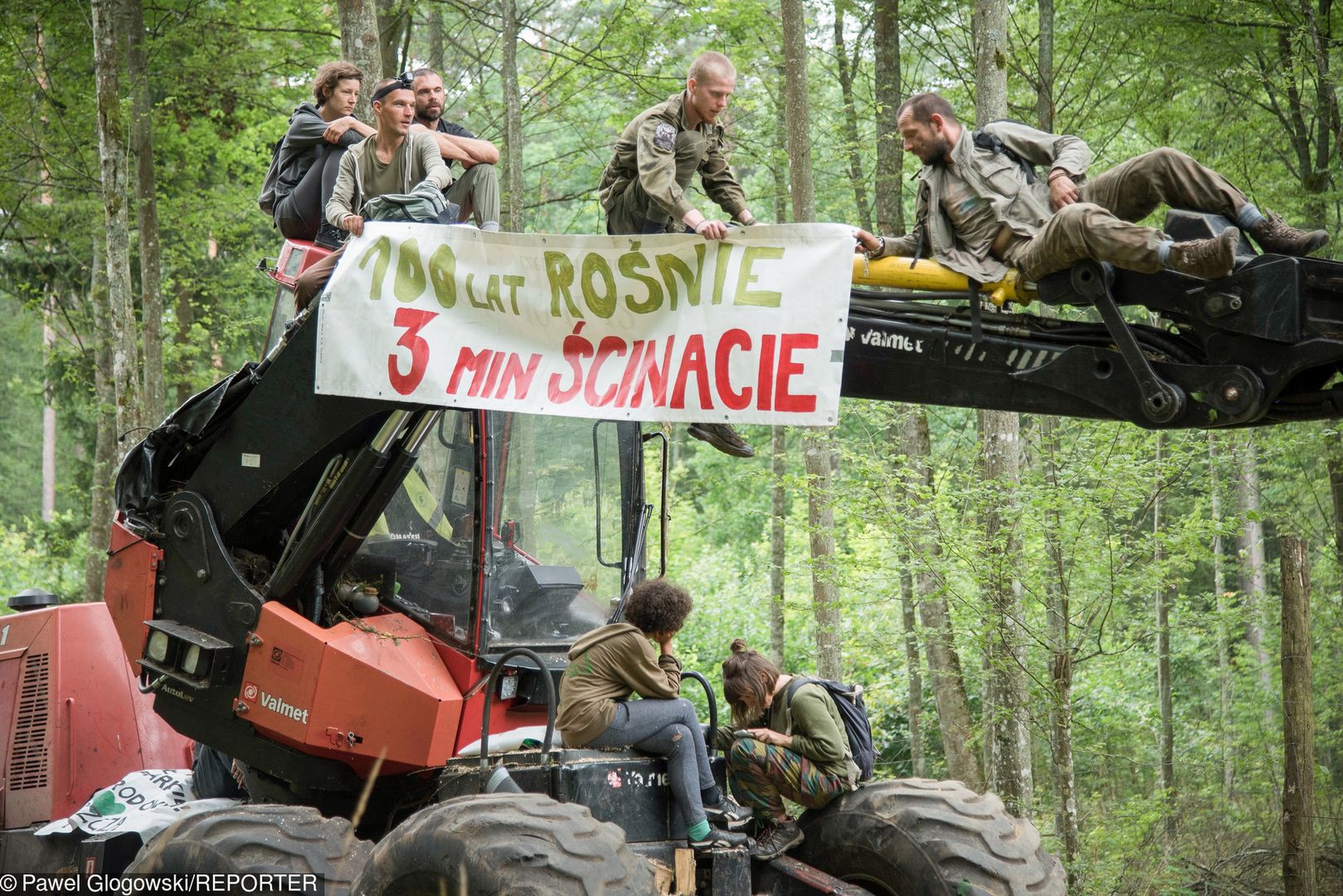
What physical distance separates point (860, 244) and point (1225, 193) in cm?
136

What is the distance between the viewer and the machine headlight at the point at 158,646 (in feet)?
20.8

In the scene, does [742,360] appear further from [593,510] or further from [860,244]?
[593,510]

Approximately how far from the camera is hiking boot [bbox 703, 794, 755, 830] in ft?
18.2

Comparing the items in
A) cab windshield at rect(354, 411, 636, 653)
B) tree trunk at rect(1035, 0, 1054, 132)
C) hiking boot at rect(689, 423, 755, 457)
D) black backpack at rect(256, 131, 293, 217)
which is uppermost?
tree trunk at rect(1035, 0, 1054, 132)

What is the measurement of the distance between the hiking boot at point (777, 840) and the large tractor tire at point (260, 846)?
1647 millimetres

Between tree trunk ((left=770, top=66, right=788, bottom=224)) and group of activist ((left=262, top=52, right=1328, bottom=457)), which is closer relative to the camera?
group of activist ((left=262, top=52, right=1328, bottom=457))

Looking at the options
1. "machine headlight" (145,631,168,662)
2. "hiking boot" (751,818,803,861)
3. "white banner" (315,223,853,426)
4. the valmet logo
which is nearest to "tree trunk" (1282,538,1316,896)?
"hiking boot" (751,818,803,861)

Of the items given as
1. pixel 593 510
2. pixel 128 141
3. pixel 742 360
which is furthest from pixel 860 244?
pixel 128 141

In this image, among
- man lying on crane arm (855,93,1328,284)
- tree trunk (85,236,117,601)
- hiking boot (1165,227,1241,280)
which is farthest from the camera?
tree trunk (85,236,117,601)

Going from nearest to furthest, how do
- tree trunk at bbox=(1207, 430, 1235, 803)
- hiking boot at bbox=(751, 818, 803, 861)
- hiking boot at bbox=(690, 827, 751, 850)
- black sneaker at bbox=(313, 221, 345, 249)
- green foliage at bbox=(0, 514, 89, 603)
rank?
hiking boot at bbox=(690, 827, 751, 850) → hiking boot at bbox=(751, 818, 803, 861) → black sneaker at bbox=(313, 221, 345, 249) → tree trunk at bbox=(1207, 430, 1235, 803) → green foliage at bbox=(0, 514, 89, 603)

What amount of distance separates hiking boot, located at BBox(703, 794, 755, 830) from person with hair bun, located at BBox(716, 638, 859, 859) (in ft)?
0.27

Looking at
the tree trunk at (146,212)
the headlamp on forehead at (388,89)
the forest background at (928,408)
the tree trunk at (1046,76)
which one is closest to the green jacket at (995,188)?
the headlamp on forehead at (388,89)

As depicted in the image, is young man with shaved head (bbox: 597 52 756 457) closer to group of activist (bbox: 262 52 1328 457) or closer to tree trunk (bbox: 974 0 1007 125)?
group of activist (bbox: 262 52 1328 457)

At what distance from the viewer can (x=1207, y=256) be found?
4.20m
